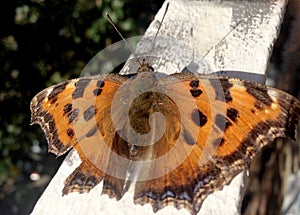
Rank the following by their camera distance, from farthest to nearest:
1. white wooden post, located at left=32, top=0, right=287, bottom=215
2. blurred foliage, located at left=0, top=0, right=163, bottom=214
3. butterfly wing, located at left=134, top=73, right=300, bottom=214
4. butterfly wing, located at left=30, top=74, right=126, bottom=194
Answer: blurred foliage, located at left=0, top=0, right=163, bottom=214
white wooden post, located at left=32, top=0, right=287, bottom=215
butterfly wing, located at left=30, top=74, right=126, bottom=194
butterfly wing, located at left=134, top=73, right=300, bottom=214

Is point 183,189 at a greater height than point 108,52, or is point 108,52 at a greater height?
point 183,189

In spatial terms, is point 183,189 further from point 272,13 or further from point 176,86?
point 272,13

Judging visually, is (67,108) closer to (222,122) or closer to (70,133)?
(70,133)

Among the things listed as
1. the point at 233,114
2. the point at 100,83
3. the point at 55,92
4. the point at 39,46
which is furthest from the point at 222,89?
the point at 39,46

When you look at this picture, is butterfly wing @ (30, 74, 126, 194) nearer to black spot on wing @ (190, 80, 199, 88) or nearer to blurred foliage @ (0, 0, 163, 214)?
black spot on wing @ (190, 80, 199, 88)

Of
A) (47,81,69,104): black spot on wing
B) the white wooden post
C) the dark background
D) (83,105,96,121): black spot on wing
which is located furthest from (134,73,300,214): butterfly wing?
the dark background

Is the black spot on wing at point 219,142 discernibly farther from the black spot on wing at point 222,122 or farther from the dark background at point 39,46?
the dark background at point 39,46

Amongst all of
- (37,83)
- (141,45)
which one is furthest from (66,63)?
(141,45)
